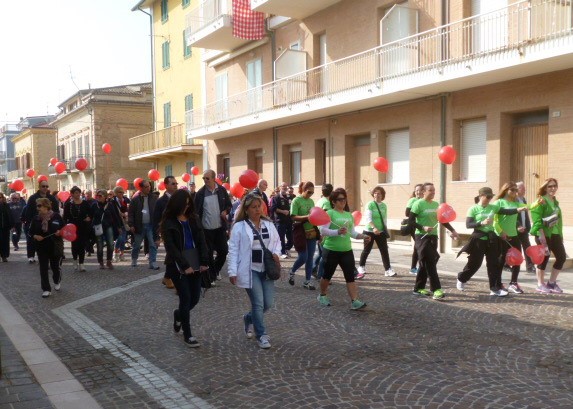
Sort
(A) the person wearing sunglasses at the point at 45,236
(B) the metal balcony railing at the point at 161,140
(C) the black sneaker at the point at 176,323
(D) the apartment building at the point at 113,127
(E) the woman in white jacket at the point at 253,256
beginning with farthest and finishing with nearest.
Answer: (D) the apartment building at the point at 113,127, (B) the metal balcony railing at the point at 161,140, (A) the person wearing sunglasses at the point at 45,236, (C) the black sneaker at the point at 176,323, (E) the woman in white jacket at the point at 253,256

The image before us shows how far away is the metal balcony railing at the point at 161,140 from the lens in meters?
28.0

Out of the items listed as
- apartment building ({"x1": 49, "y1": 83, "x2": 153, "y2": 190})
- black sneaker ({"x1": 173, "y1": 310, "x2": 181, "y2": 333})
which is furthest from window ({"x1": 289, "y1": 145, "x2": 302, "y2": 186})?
apartment building ({"x1": 49, "y1": 83, "x2": 153, "y2": 190})

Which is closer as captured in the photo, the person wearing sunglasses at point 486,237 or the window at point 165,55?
the person wearing sunglasses at point 486,237

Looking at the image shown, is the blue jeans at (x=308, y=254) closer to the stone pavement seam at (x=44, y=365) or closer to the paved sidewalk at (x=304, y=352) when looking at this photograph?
the paved sidewalk at (x=304, y=352)

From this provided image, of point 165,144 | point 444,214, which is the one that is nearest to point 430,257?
point 444,214

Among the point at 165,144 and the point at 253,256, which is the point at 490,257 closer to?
the point at 253,256

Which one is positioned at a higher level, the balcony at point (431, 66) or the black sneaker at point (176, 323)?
the balcony at point (431, 66)

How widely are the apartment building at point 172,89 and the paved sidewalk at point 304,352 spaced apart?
1953cm

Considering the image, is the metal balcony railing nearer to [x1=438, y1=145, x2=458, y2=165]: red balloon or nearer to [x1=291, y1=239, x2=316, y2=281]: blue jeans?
[x1=438, y1=145, x2=458, y2=165]: red balloon

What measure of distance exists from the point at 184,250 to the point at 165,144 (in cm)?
2413

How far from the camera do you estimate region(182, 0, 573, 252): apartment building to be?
1231 centimetres

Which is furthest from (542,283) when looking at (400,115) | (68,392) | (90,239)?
(90,239)

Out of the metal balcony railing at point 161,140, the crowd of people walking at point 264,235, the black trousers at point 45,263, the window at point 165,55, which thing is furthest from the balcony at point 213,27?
the black trousers at point 45,263

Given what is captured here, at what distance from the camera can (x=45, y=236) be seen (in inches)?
345
